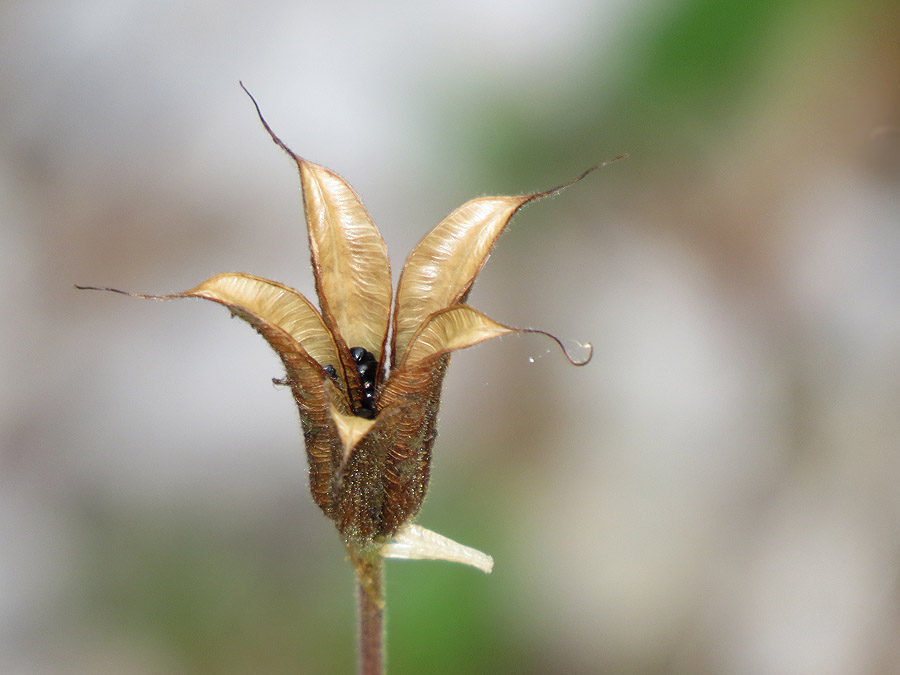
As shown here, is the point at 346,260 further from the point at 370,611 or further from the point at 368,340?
the point at 370,611

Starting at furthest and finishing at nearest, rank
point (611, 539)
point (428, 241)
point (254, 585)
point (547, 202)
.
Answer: point (547, 202) → point (611, 539) → point (254, 585) → point (428, 241)

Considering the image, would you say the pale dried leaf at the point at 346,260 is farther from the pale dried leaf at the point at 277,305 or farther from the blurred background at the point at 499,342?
the blurred background at the point at 499,342

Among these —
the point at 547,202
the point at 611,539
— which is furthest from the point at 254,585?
the point at 547,202

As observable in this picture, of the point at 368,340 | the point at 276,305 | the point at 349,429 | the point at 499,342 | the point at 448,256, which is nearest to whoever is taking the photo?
the point at 349,429

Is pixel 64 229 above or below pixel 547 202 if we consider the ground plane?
below

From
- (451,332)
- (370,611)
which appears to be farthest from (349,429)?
(370,611)

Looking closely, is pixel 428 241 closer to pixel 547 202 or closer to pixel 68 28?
pixel 547 202

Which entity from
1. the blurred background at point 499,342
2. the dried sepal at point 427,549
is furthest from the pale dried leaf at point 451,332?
the blurred background at point 499,342

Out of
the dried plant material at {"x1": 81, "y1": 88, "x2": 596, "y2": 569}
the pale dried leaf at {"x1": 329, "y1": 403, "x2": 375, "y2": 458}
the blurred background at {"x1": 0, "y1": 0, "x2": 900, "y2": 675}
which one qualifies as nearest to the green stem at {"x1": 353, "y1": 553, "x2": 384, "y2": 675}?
the dried plant material at {"x1": 81, "y1": 88, "x2": 596, "y2": 569}
